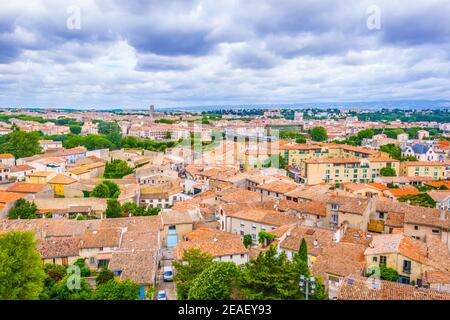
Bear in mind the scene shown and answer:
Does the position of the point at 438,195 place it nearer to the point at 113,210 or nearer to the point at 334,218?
the point at 334,218

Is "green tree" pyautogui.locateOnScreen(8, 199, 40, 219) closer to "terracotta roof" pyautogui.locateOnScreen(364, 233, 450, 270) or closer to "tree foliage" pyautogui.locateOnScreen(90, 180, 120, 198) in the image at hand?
"tree foliage" pyautogui.locateOnScreen(90, 180, 120, 198)

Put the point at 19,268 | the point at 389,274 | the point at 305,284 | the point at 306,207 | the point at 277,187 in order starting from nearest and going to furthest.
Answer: the point at 305,284
the point at 19,268
the point at 389,274
the point at 306,207
the point at 277,187

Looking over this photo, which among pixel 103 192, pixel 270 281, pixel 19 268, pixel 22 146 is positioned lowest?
pixel 103 192

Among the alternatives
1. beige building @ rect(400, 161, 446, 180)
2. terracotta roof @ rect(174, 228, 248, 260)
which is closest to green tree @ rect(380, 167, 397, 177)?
beige building @ rect(400, 161, 446, 180)

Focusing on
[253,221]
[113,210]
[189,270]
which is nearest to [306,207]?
[253,221]

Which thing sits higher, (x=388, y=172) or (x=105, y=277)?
(x=105, y=277)

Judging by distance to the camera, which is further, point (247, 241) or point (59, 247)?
point (247, 241)
